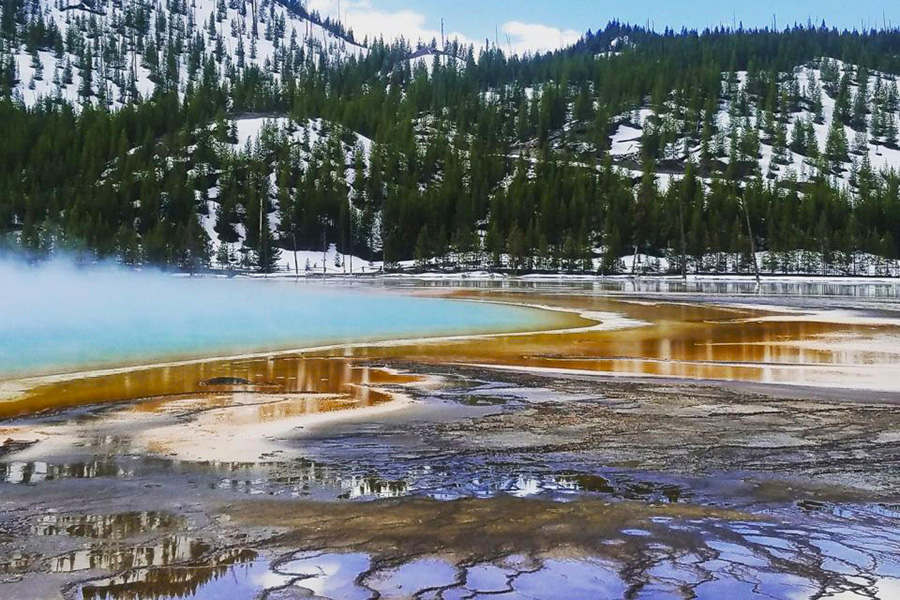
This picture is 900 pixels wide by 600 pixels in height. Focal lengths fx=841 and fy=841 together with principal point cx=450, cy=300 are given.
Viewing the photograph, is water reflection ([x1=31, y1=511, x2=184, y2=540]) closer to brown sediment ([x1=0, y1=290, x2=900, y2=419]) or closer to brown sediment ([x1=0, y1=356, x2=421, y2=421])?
brown sediment ([x1=0, y1=356, x2=421, y2=421])

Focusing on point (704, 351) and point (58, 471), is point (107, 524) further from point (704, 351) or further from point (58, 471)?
point (704, 351)

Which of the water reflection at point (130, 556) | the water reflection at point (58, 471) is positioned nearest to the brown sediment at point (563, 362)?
the water reflection at point (58, 471)

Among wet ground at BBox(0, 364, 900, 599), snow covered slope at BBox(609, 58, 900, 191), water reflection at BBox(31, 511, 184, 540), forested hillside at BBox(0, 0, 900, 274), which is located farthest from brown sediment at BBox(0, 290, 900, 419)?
snow covered slope at BBox(609, 58, 900, 191)

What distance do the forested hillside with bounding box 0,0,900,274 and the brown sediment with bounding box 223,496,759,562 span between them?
101 metres

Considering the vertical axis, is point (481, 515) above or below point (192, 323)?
below

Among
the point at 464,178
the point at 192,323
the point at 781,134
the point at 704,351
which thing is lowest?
the point at 704,351

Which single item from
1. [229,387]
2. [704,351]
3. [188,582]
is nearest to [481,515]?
[188,582]

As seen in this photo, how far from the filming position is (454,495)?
26.4ft

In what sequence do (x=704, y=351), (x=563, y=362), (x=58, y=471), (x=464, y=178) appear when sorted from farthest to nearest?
Result: (x=464, y=178), (x=704, y=351), (x=563, y=362), (x=58, y=471)

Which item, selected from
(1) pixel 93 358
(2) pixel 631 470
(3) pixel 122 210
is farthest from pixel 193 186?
(2) pixel 631 470

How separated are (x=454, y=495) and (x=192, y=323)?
2334cm

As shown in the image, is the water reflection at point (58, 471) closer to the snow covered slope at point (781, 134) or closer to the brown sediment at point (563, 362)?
the brown sediment at point (563, 362)

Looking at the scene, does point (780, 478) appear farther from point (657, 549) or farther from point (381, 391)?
point (381, 391)

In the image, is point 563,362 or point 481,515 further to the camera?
point 563,362
